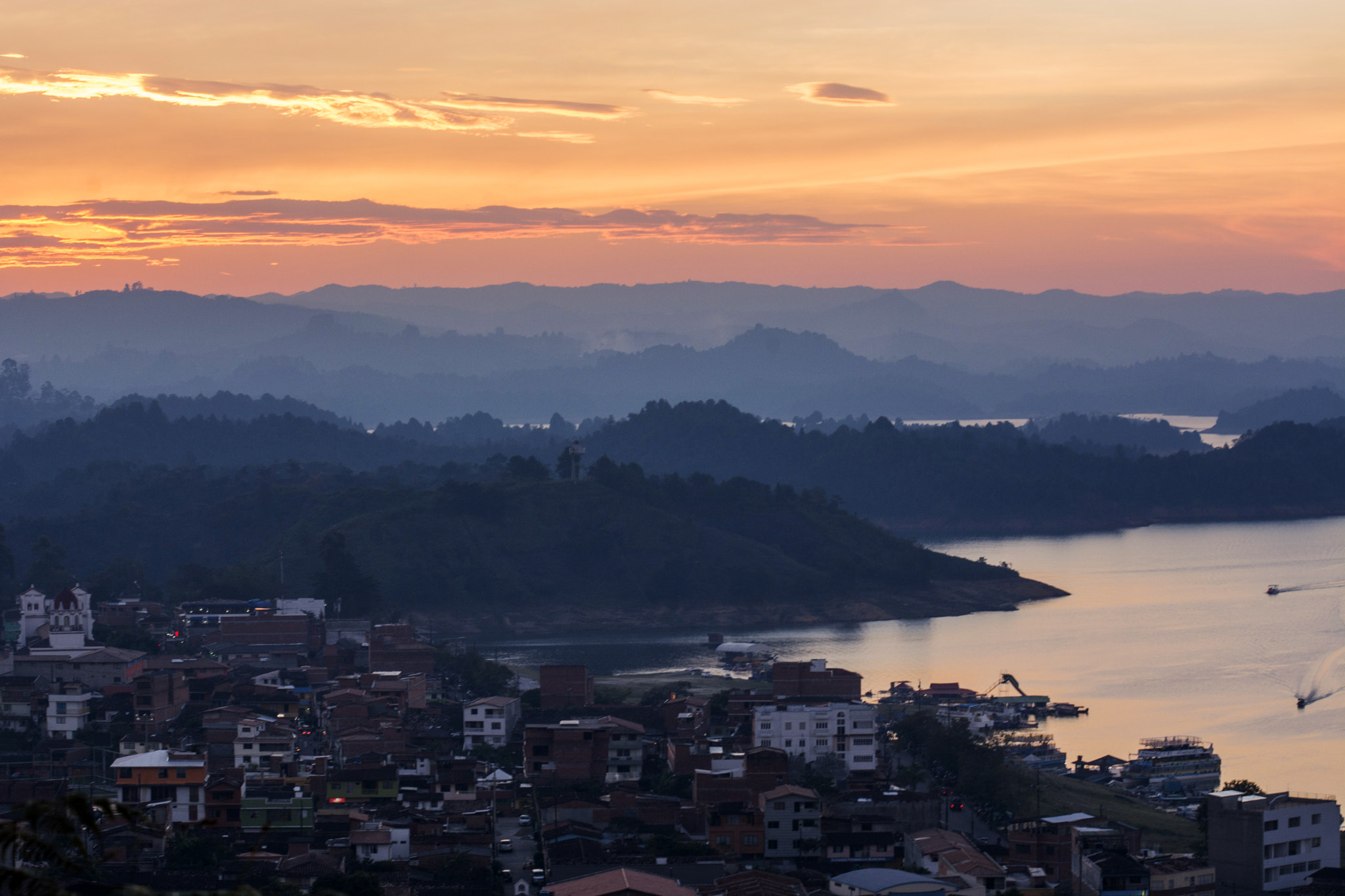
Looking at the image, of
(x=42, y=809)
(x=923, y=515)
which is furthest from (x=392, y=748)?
(x=923, y=515)

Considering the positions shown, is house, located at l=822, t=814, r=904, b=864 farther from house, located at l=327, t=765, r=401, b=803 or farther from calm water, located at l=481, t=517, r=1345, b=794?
calm water, located at l=481, t=517, r=1345, b=794

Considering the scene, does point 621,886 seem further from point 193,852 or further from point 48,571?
point 48,571

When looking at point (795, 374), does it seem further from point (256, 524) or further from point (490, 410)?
point (256, 524)

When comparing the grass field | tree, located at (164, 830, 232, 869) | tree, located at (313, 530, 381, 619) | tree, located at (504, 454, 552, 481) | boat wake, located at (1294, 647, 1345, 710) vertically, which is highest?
tree, located at (504, 454, 552, 481)

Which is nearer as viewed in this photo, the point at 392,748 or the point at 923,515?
the point at 392,748

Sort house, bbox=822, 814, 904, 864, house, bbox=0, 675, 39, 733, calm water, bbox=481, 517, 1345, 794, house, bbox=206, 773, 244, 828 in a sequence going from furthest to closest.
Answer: calm water, bbox=481, 517, 1345, 794
house, bbox=0, 675, 39, 733
house, bbox=206, 773, 244, 828
house, bbox=822, 814, 904, 864

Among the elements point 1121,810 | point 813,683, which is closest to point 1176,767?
point 1121,810

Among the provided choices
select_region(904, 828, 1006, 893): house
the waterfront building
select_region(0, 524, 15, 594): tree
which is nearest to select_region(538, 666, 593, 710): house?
the waterfront building

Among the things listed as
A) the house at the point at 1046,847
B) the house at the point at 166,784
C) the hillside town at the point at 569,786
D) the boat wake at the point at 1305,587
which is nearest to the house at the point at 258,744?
the hillside town at the point at 569,786
